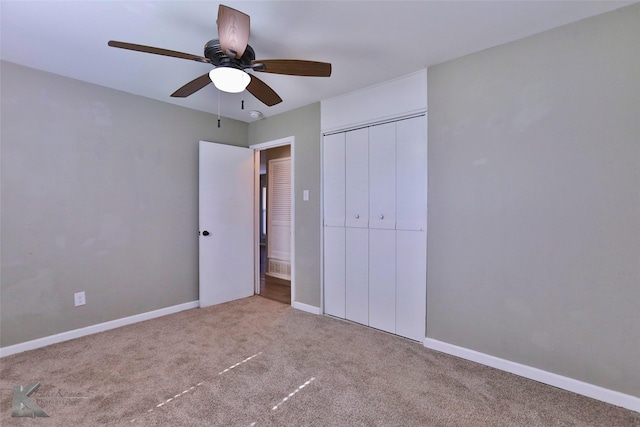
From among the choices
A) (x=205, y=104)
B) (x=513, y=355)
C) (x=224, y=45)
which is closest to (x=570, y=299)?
(x=513, y=355)

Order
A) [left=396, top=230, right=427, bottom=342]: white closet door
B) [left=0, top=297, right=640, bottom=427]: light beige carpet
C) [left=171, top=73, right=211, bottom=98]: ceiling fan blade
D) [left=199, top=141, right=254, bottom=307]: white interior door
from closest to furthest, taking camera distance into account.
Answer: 1. [left=0, top=297, right=640, bottom=427]: light beige carpet
2. [left=171, top=73, right=211, bottom=98]: ceiling fan blade
3. [left=396, top=230, right=427, bottom=342]: white closet door
4. [left=199, top=141, right=254, bottom=307]: white interior door

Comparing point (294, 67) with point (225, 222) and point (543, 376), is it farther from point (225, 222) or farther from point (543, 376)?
point (543, 376)

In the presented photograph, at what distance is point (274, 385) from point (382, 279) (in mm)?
1401

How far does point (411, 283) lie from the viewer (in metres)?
2.76

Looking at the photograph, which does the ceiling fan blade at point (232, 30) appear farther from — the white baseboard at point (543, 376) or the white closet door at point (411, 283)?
the white baseboard at point (543, 376)

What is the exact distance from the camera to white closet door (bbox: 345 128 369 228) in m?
3.09

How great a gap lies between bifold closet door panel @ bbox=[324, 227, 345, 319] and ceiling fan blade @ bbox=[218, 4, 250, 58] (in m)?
2.05

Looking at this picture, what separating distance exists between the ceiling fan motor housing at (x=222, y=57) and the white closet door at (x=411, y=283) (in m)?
1.91

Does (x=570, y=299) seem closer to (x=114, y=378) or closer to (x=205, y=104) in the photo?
(x=114, y=378)

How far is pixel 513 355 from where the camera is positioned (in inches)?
86.4

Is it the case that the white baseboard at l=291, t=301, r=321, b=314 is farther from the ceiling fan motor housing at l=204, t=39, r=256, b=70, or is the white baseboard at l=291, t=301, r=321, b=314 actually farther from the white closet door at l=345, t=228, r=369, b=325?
the ceiling fan motor housing at l=204, t=39, r=256, b=70

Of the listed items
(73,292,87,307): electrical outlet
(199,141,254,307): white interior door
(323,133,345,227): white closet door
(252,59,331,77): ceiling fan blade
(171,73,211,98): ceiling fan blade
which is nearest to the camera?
(252,59,331,77): ceiling fan blade

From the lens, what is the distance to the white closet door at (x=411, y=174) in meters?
2.67

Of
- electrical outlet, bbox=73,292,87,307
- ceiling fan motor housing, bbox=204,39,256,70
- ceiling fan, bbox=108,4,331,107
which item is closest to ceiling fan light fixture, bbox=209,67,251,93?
ceiling fan, bbox=108,4,331,107
